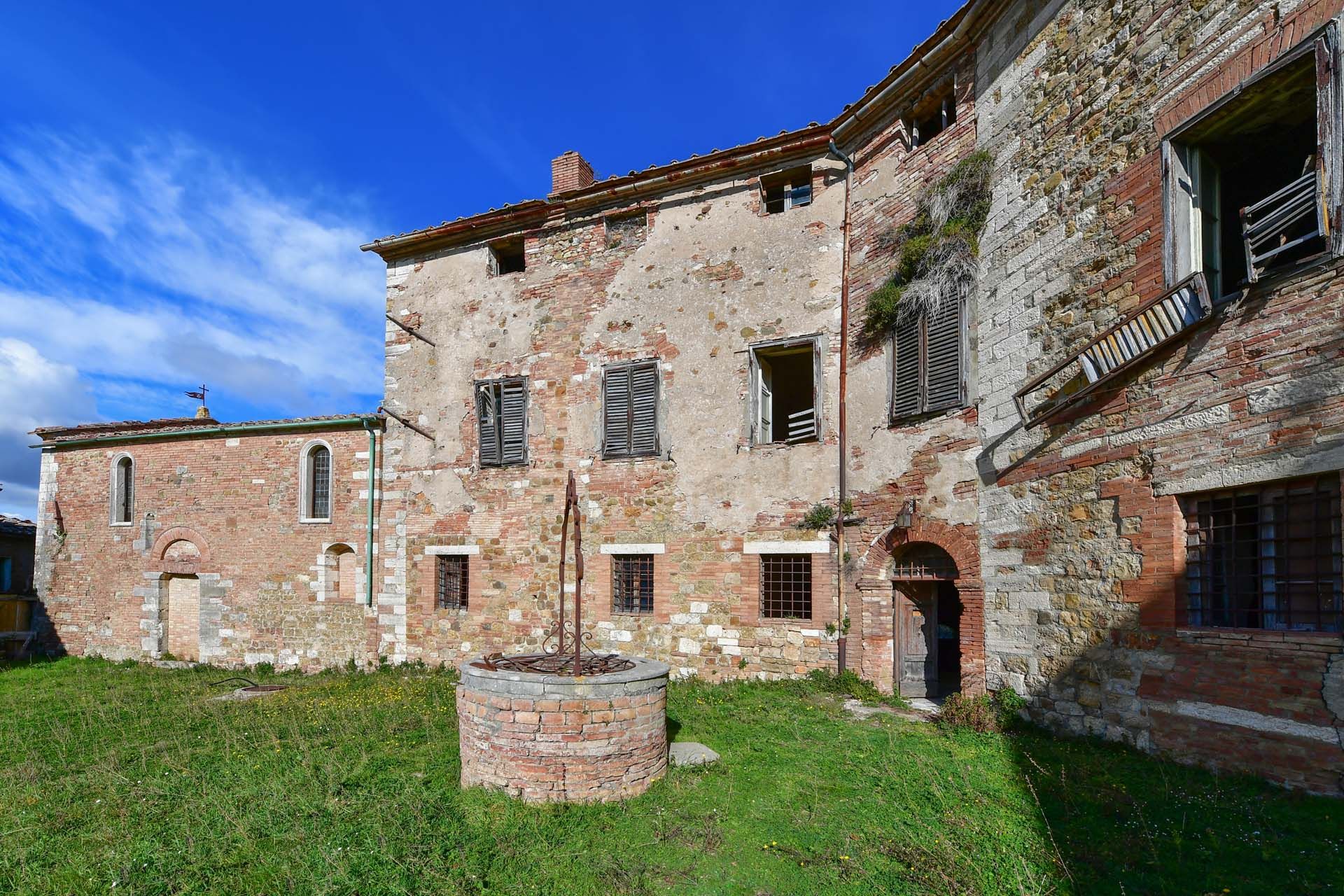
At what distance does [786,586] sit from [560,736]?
5.94 m

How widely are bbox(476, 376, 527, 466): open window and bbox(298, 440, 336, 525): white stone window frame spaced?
3759 mm

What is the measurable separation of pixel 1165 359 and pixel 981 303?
9.44 ft

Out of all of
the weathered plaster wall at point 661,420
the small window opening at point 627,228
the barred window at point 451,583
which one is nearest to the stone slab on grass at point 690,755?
the weathered plaster wall at point 661,420

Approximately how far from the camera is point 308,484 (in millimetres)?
16141

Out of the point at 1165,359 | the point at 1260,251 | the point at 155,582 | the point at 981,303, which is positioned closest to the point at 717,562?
the point at 981,303

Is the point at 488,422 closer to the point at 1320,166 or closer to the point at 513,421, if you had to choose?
the point at 513,421

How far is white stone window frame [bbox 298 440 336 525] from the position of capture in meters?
15.8

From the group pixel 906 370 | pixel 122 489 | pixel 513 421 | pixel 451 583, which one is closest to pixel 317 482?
pixel 451 583

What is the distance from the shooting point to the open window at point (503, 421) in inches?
559

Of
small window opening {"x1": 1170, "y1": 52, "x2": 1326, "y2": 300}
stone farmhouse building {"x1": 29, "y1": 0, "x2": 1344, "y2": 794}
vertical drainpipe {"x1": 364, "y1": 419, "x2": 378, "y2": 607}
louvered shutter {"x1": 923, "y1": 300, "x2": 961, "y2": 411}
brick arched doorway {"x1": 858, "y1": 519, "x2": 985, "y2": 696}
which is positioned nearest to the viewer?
small window opening {"x1": 1170, "y1": 52, "x2": 1326, "y2": 300}

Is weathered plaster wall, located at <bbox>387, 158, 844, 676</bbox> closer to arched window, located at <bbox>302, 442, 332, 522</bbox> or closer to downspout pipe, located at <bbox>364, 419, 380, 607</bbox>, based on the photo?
downspout pipe, located at <bbox>364, 419, 380, 607</bbox>

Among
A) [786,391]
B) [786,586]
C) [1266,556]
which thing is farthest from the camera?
[786,391]

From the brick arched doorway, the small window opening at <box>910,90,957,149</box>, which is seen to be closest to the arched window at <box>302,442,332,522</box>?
the brick arched doorway

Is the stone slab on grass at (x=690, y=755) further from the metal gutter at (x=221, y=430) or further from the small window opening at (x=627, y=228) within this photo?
the metal gutter at (x=221, y=430)
